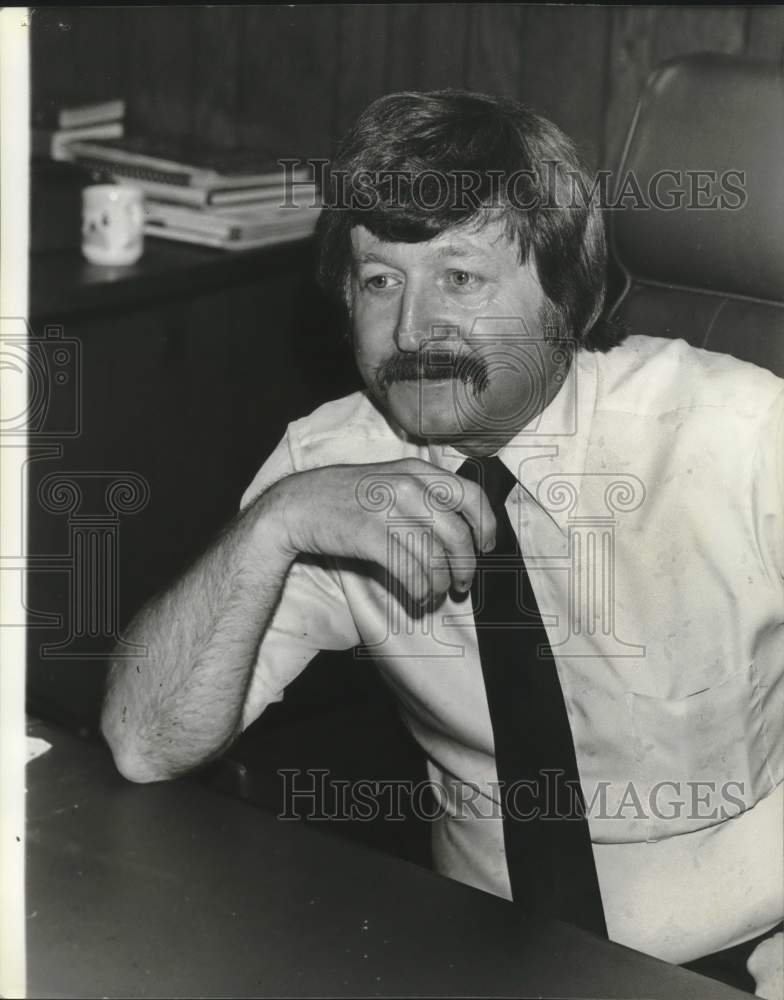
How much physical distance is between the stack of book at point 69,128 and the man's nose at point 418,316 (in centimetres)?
111

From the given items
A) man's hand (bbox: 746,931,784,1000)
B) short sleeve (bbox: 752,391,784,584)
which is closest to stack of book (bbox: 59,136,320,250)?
short sleeve (bbox: 752,391,784,584)

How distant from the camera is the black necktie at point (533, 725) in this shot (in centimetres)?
115

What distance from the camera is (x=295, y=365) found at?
1242 millimetres

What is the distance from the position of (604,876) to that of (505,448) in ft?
1.36

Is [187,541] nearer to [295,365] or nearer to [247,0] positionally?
[295,365]

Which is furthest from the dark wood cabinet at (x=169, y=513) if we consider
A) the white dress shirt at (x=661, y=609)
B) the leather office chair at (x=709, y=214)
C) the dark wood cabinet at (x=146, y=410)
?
the leather office chair at (x=709, y=214)

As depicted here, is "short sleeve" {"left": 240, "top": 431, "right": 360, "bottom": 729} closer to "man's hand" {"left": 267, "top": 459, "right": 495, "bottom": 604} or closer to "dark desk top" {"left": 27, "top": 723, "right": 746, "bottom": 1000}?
"man's hand" {"left": 267, "top": 459, "right": 495, "bottom": 604}

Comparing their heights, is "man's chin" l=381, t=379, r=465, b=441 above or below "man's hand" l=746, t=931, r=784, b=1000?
above

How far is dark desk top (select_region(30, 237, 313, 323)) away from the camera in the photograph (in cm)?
170

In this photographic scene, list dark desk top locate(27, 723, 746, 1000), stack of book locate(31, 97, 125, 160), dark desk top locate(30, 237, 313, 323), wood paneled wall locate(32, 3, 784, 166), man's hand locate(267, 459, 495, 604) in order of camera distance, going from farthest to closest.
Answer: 1. stack of book locate(31, 97, 125, 160)
2. dark desk top locate(30, 237, 313, 323)
3. wood paneled wall locate(32, 3, 784, 166)
4. man's hand locate(267, 459, 495, 604)
5. dark desk top locate(27, 723, 746, 1000)

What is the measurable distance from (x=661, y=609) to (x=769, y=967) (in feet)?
1.10

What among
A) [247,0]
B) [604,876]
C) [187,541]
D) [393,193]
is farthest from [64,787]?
[247,0]

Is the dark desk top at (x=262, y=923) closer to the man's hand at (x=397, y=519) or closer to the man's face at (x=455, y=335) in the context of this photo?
the man's hand at (x=397, y=519)

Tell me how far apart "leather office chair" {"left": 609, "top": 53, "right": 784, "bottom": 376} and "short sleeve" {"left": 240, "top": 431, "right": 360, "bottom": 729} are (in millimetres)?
384
